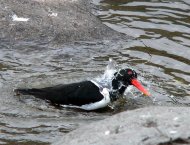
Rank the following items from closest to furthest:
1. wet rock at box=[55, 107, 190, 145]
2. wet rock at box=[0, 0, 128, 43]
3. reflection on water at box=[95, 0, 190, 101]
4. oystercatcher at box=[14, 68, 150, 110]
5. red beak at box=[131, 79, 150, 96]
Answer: wet rock at box=[55, 107, 190, 145] → oystercatcher at box=[14, 68, 150, 110] → red beak at box=[131, 79, 150, 96] → reflection on water at box=[95, 0, 190, 101] → wet rock at box=[0, 0, 128, 43]

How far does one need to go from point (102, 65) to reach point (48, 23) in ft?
5.57

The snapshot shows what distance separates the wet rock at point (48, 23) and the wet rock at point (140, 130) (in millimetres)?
4759

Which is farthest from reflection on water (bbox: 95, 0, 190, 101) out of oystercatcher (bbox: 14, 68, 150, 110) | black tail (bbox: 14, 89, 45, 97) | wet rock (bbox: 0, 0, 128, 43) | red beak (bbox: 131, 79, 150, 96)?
black tail (bbox: 14, 89, 45, 97)

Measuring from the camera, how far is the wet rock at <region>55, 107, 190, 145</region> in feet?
18.8

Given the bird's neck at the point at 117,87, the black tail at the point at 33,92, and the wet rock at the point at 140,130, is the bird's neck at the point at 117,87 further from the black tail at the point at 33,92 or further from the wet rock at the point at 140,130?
the wet rock at the point at 140,130

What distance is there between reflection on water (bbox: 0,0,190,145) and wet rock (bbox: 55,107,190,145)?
128 cm

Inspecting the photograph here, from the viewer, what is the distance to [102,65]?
9.95 metres

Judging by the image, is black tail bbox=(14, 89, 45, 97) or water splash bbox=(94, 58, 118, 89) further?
water splash bbox=(94, 58, 118, 89)

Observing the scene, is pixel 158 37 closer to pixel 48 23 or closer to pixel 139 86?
pixel 48 23

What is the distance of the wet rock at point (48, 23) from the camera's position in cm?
1084

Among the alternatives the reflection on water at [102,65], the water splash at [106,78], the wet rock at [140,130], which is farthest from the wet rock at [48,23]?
the wet rock at [140,130]

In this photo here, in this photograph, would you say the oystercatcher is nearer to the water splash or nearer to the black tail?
the black tail

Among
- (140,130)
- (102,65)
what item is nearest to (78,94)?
(102,65)

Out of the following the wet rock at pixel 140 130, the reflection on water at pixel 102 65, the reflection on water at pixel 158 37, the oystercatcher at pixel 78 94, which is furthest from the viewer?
the reflection on water at pixel 158 37
